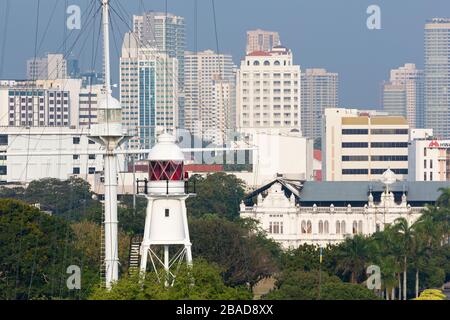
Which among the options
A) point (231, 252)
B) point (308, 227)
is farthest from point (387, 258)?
point (308, 227)

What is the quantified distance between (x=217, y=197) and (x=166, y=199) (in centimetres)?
10520

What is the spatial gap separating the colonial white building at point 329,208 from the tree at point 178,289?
286ft

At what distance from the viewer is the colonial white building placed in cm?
15250

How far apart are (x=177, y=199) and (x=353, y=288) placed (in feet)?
73.7

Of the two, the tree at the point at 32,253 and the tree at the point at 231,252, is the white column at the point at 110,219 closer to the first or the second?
the tree at the point at 32,253

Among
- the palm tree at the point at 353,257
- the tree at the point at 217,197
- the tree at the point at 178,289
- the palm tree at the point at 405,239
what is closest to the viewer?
the tree at the point at 178,289

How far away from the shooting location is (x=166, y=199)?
60.4 meters

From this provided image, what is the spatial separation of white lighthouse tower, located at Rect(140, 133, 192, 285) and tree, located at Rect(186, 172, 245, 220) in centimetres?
8260

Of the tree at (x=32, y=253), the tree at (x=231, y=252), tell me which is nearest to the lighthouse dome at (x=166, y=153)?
the tree at (x=32, y=253)

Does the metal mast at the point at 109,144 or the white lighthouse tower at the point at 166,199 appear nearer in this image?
the white lighthouse tower at the point at 166,199

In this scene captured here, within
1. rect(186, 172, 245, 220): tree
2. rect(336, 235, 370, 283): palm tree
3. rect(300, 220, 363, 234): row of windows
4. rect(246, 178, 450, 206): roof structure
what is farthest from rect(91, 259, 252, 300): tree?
rect(246, 178, 450, 206): roof structure

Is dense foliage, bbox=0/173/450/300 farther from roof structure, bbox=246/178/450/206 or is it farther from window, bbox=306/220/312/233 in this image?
roof structure, bbox=246/178/450/206

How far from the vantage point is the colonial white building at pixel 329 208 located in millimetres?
152500

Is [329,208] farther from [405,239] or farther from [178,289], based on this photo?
[178,289]
